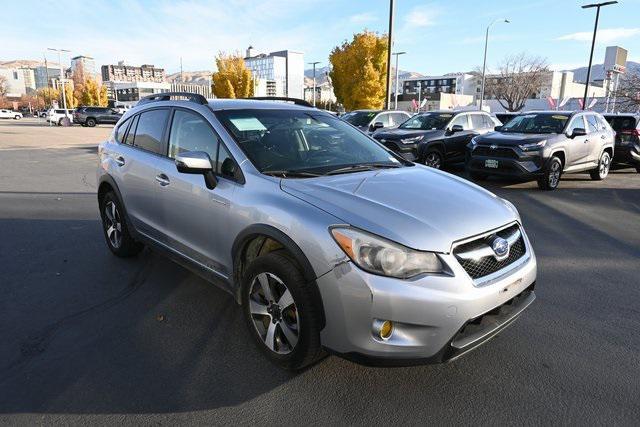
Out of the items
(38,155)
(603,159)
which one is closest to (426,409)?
(603,159)

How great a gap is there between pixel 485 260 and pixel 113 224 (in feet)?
13.2

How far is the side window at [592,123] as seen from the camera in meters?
10.7

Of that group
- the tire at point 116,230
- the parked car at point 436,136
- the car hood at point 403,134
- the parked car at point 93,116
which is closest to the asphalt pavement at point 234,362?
the tire at point 116,230

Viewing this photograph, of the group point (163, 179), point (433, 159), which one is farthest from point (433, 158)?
point (163, 179)

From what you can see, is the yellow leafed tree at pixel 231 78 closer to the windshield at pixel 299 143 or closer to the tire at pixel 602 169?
the tire at pixel 602 169

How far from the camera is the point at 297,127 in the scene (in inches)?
153

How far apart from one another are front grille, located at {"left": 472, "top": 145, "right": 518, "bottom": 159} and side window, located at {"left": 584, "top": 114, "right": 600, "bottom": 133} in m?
2.68

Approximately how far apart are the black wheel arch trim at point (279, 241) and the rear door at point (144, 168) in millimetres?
1214

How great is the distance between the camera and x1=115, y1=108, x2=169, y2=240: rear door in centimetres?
407

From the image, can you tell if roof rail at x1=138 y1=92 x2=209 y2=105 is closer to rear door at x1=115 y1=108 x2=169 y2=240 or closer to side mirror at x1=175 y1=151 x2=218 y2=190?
rear door at x1=115 y1=108 x2=169 y2=240

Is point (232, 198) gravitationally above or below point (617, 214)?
above

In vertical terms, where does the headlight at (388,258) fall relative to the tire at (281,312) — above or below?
above

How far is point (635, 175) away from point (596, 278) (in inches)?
402

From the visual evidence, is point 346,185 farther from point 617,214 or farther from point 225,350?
point 617,214
